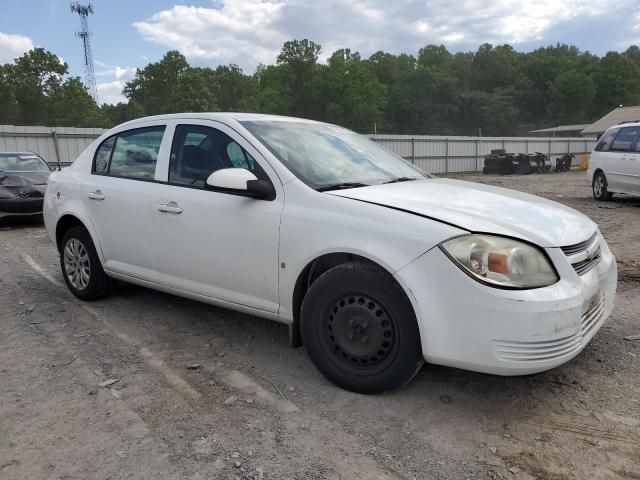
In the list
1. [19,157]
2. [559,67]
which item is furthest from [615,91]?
[19,157]

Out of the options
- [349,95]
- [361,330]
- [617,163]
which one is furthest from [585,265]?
[349,95]

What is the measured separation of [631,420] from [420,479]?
1.26 meters

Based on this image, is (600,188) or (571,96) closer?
(600,188)

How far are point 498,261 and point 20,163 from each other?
35.7 ft

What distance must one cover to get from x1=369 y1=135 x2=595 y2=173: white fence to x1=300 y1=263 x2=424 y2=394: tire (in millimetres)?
22500

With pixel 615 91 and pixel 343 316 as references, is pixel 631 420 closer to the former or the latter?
pixel 343 316

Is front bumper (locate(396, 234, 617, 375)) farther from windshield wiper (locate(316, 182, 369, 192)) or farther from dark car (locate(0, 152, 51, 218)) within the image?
dark car (locate(0, 152, 51, 218))

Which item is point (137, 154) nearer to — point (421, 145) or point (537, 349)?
point (537, 349)

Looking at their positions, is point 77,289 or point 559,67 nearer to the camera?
point 77,289

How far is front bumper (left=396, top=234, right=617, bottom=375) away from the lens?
2443 mm

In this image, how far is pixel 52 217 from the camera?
496 cm

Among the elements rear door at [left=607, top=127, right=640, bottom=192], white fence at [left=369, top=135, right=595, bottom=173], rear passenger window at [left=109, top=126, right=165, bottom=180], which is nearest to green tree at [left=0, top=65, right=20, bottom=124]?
white fence at [left=369, top=135, right=595, bottom=173]

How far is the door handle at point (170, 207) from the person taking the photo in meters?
3.65

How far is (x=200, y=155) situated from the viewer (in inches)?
146
